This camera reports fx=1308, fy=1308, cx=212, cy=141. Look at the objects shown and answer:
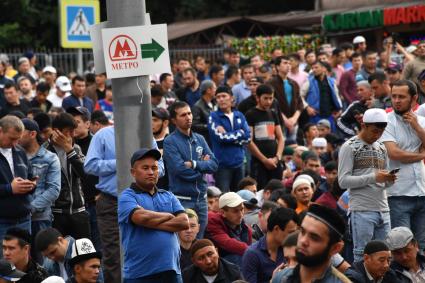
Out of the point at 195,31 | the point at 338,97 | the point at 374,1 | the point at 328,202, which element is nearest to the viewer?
the point at 328,202

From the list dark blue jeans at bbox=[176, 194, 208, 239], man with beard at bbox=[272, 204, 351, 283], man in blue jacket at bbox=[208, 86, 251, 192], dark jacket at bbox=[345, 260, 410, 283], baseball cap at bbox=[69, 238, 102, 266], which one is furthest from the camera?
man in blue jacket at bbox=[208, 86, 251, 192]

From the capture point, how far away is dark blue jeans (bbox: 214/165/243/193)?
1712 centimetres

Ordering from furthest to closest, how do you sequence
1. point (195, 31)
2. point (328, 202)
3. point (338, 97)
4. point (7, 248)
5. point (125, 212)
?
point (195, 31) < point (338, 97) < point (328, 202) < point (7, 248) < point (125, 212)

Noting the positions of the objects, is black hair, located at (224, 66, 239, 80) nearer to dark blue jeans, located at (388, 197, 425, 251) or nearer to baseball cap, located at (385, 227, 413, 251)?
dark blue jeans, located at (388, 197, 425, 251)

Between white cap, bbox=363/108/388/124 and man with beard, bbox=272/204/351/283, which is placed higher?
white cap, bbox=363/108/388/124

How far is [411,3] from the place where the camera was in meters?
39.2

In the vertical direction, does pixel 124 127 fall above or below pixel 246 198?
above

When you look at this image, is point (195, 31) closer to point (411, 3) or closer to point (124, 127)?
point (411, 3)

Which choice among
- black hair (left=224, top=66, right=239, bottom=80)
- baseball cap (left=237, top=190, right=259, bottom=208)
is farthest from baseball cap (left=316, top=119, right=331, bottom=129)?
baseball cap (left=237, top=190, right=259, bottom=208)

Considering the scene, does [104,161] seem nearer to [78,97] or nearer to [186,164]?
[186,164]

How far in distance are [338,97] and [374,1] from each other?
22.5 metres

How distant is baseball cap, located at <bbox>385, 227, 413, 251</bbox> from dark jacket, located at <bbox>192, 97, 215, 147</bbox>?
6.11 m

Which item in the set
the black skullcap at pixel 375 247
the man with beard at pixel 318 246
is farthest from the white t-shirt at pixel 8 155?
the man with beard at pixel 318 246

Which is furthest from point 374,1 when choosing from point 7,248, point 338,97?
point 7,248
